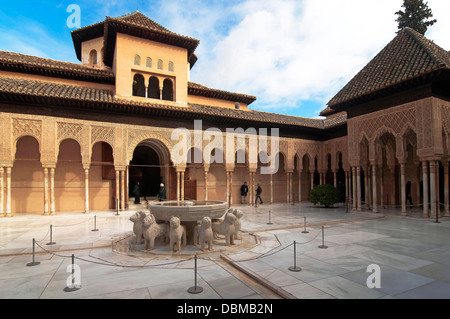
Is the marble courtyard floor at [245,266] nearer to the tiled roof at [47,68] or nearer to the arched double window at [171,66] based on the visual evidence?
the tiled roof at [47,68]

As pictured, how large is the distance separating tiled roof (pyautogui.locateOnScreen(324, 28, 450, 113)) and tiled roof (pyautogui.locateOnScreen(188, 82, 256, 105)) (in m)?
7.94

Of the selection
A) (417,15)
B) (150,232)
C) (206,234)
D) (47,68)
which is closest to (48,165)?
(47,68)

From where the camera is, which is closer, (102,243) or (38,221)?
(102,243)

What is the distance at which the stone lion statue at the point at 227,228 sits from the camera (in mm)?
6270

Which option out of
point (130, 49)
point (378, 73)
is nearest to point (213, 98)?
point (130, 49)

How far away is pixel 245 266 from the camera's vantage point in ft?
15.6

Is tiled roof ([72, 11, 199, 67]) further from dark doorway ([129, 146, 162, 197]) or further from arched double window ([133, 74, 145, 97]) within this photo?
dark doorway ([129, 146, 162, 197])

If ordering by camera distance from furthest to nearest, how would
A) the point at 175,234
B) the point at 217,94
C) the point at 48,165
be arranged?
the point at 217,94, the point at 48,165, the point at 175,234

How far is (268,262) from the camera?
5.07 metres

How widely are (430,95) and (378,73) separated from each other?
2755 mm

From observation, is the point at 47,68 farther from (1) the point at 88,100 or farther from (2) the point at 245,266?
(2) the point at 245,266

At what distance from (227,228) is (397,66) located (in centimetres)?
1108

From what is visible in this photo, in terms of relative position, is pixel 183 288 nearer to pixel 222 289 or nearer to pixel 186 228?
pixel 222 289
